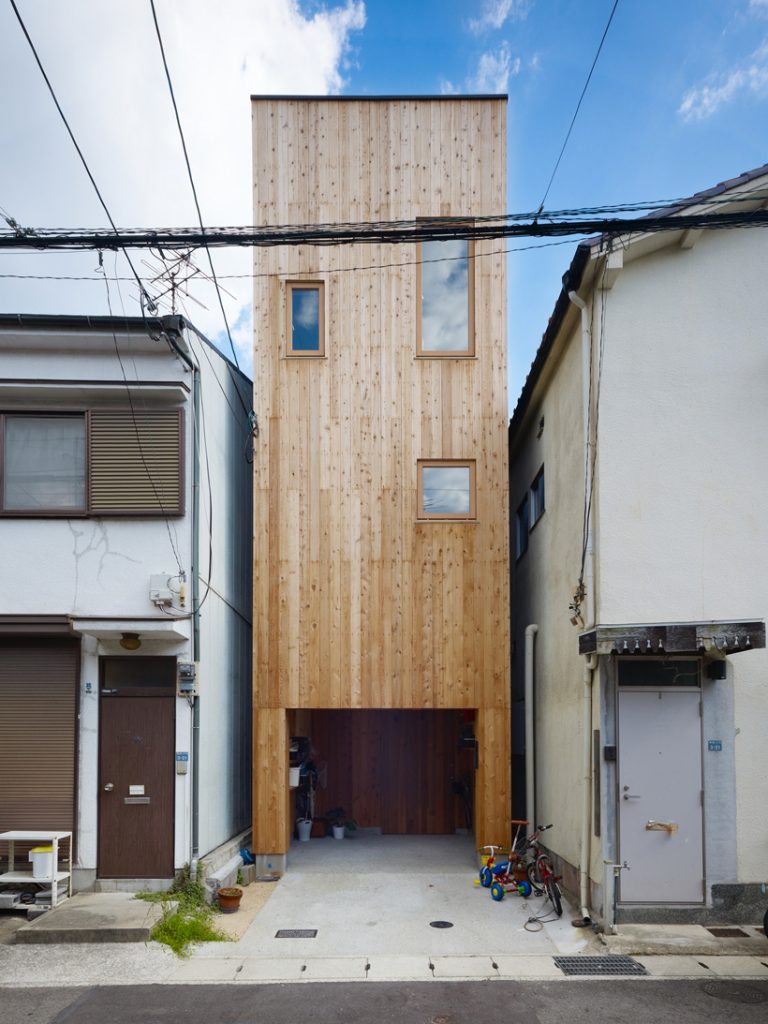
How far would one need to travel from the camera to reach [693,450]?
9.06m

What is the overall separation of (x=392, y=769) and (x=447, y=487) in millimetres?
5411

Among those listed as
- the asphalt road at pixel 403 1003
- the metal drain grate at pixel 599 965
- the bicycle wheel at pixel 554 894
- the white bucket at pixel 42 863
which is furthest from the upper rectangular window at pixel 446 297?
the asphalt road at pixel 403 1003

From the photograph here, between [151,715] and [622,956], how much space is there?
551 centimetres

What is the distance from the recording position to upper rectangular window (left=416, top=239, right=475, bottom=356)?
1187 cm

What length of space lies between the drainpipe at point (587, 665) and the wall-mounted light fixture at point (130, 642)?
5.00 metres

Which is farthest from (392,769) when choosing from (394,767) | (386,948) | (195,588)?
(386,948)

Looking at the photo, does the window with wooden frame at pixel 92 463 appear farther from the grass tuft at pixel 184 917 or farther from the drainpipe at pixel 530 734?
the drainpipe at pixel 530 734

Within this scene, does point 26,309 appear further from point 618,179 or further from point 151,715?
point 618,179

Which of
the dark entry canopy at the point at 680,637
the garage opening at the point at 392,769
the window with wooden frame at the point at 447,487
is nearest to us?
the dark entry canopy at the point at 680,637

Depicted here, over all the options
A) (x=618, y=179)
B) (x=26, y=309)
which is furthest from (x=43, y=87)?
(x=618, y=179)

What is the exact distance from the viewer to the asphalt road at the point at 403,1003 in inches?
259

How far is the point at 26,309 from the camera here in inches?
404

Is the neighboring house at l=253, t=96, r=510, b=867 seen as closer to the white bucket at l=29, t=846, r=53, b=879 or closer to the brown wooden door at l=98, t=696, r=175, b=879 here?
the brown wooden door at l=98, t=696, r=175, b=879

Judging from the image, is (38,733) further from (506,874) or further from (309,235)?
(309,235)
